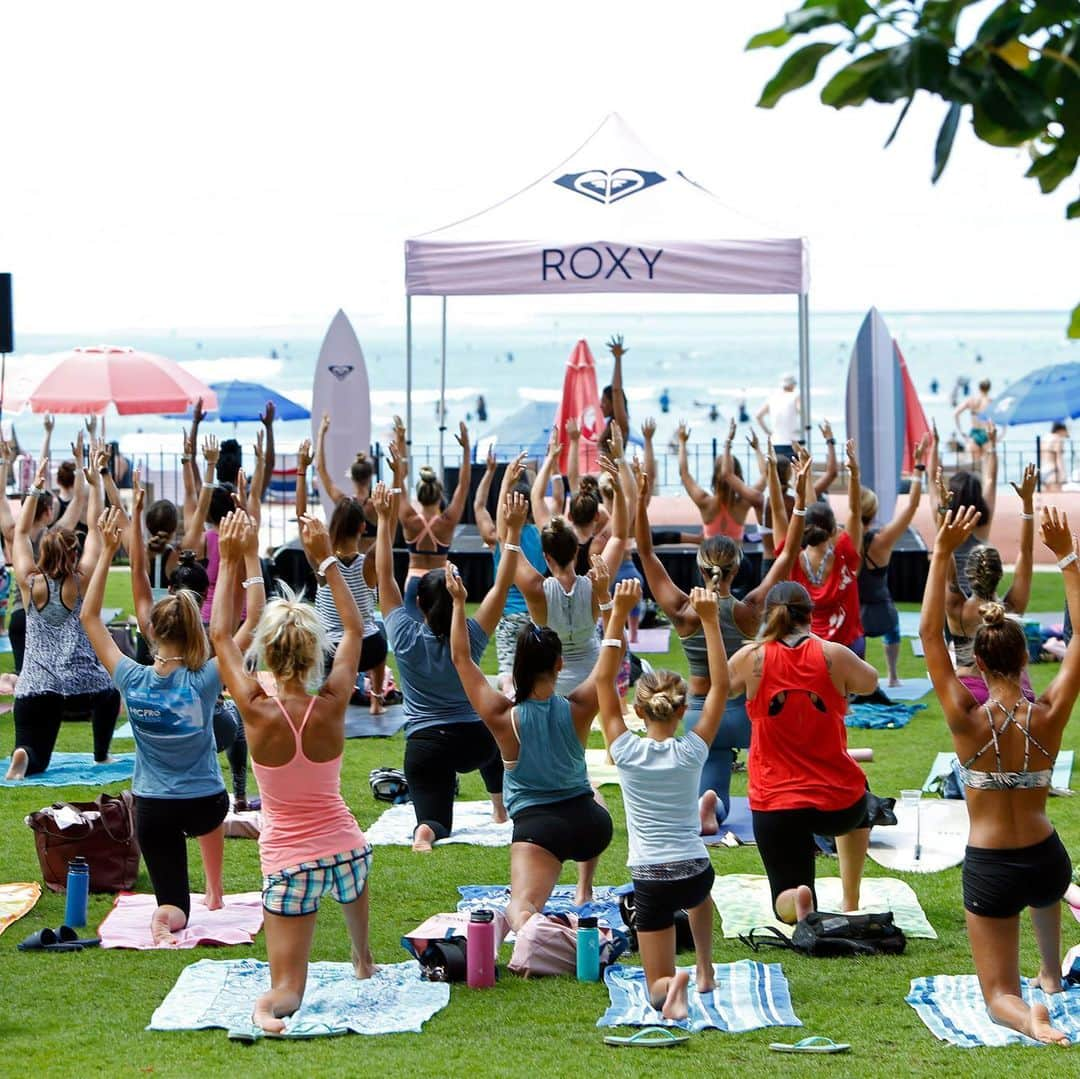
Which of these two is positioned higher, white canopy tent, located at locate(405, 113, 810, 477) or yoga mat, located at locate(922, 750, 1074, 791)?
white canopy tent, located at locate(405, 113, 810, 477)

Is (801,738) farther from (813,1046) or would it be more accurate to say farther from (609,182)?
(609,182)

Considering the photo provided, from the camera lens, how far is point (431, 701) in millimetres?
7465

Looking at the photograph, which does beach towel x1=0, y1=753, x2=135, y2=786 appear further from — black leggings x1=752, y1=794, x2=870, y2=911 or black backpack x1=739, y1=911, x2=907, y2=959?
black backpack x1=739, y1=911, x2=907, y2=959

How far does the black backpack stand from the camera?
5977mm

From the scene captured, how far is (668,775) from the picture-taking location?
17.4 ft

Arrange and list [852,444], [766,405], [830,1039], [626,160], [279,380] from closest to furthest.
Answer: [830,1039] → [852,444] → [626,160] → [766,405] → [279,380]

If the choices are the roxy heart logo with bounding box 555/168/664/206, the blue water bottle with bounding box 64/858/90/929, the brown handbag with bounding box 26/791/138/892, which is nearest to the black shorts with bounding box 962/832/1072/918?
the blue water bottle with bounding box 64/858/90/929

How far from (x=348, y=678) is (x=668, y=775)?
1075 millimetres

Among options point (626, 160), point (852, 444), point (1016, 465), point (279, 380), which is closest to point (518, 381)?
point (279, 380)

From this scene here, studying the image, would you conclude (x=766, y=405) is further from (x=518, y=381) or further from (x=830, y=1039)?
(x=518, y=381)

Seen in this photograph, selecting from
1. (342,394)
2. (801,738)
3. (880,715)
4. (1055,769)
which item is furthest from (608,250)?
(801,738)

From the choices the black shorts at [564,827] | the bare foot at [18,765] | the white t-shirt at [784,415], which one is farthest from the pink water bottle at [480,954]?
the white t-shirt at [784,415]

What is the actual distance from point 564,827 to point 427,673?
165 cm

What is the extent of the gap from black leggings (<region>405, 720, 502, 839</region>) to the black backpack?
1.83m
